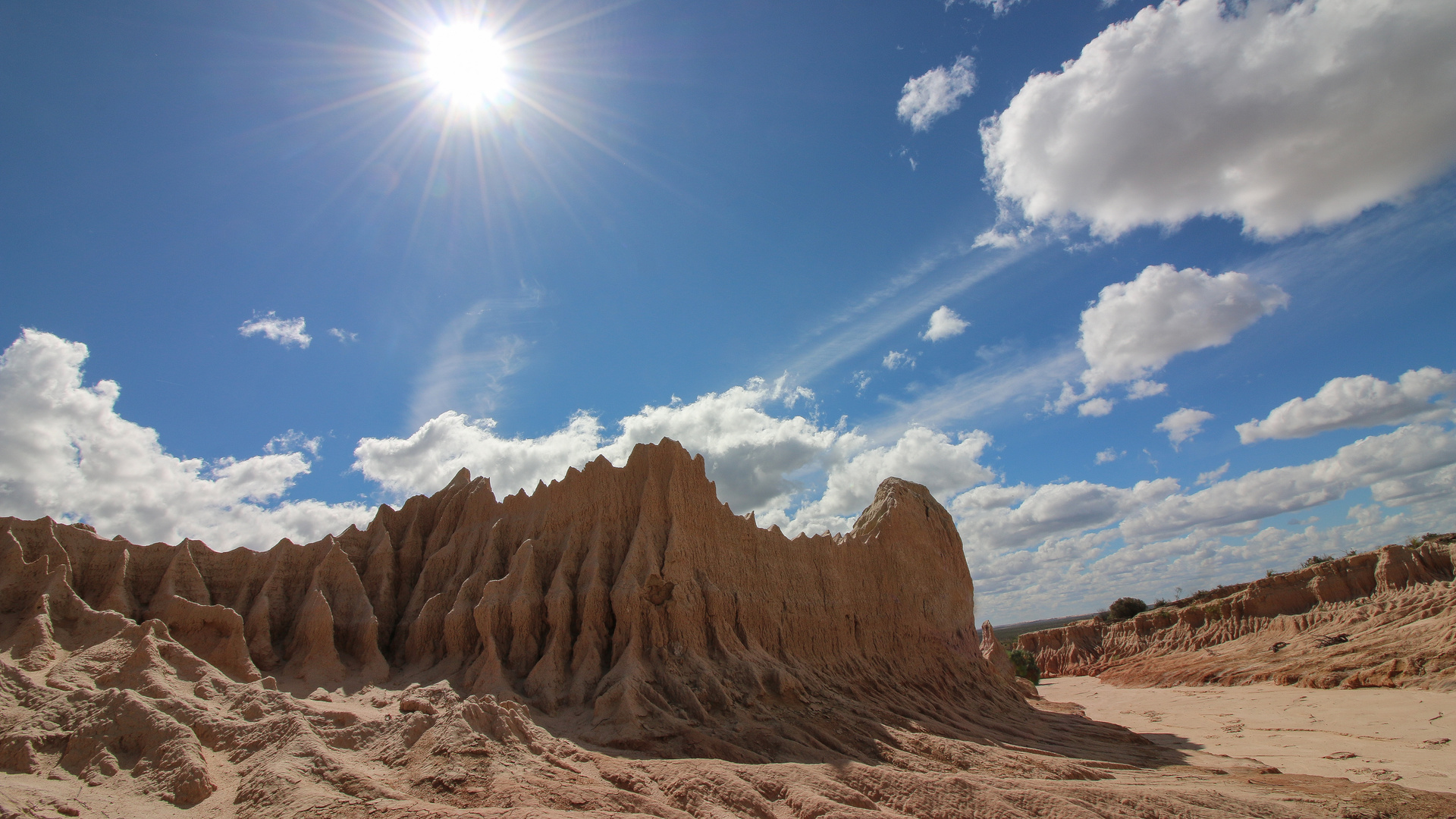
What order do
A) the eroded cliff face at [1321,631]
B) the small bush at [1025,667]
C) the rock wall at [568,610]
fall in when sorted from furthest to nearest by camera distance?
the small bush at [1025,667] < the eroded cliff face at [1321,631] < the rock wall at [568,610]

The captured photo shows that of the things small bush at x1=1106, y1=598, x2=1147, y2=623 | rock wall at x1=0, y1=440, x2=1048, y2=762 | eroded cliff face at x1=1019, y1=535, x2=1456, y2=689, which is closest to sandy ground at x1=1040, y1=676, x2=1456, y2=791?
eroded cliff face at x1=1019, y1=535, x2=1456, y2=689

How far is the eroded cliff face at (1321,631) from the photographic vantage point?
35.3 metres

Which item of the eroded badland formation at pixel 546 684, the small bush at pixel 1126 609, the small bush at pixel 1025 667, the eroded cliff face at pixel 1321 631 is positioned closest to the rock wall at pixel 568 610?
the eroded badland formation at pixel 546 684

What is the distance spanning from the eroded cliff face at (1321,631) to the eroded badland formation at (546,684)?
780 inches

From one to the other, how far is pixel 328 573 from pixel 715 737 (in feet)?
47.4

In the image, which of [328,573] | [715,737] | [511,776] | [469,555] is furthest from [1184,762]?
[328,573]

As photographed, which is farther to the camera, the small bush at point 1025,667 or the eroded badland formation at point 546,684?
A: the small bush at point 1025,667

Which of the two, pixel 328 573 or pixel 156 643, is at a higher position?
pixel 328 573

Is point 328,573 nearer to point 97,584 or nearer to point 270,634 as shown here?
point 270,634

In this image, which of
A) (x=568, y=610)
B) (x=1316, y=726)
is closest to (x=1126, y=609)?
(x=1316, y=726)

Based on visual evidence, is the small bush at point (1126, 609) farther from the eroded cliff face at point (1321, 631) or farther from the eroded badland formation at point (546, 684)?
the eroded badland formation at point (546, 684)

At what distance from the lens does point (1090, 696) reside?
48.5 m

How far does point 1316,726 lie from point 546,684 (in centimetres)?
3370

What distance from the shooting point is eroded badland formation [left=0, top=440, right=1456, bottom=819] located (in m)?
12.1
